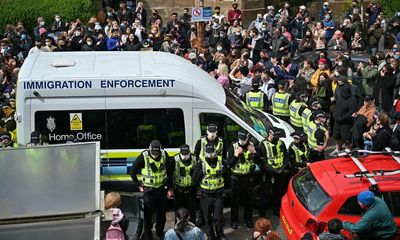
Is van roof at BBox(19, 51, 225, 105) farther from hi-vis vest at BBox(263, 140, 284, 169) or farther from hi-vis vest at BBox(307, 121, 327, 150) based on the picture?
hi-vis vest at BBox(307, 121, 327, 150)

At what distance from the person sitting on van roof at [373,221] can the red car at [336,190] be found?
0.24 meters

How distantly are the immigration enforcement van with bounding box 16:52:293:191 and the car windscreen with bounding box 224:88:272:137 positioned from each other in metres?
0.14

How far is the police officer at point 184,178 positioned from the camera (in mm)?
10000

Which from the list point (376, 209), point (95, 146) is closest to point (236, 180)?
point (376, 209)

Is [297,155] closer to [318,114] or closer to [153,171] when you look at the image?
[318,114]

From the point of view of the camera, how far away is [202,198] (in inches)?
396

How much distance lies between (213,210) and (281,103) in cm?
359

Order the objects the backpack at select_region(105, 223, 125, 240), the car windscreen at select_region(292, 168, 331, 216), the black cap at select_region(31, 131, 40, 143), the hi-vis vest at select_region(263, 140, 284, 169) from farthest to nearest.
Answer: the hi-vis vest at select_region(263, 140, 284, 169) → the black cap at select_region(31, 131, 40, 143) → the car windscreen at select_region(292, 168, 331, 216) → the backpack at select_region(105, 223, 125, 240)

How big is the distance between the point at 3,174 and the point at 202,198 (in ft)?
13.6

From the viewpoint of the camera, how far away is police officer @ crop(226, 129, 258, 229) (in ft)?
33.9

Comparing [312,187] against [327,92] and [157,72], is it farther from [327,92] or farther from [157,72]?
[327,92]

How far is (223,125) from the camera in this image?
431 inches

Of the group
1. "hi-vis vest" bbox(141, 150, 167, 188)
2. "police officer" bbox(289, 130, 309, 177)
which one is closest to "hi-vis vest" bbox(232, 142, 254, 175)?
"police officer" bbox(289, 130, 309, 177)

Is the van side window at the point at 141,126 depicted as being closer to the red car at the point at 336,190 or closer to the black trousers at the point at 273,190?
the black trousers at the point at 273,190
